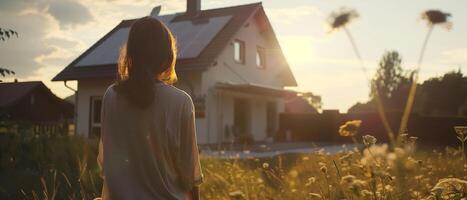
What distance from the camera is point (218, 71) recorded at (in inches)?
741

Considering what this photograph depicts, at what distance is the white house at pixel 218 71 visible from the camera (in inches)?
701

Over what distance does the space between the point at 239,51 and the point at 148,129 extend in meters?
18.8

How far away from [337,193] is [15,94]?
3226 cm

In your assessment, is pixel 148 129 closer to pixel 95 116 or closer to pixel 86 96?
pixel 95 116

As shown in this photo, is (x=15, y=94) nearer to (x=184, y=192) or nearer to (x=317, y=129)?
(x=317, y=129)

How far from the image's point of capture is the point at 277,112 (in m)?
23.7

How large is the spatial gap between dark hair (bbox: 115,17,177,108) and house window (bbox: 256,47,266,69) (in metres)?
20.3

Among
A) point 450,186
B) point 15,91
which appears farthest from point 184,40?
point 15,91

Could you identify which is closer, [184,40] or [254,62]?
[184,40]

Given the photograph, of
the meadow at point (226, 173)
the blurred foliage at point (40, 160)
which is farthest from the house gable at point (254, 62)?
the meadow at point (226, 173)

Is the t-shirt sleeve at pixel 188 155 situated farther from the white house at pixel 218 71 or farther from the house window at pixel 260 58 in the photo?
the house window at pixel 260 58

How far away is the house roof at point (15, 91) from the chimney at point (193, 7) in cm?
1560

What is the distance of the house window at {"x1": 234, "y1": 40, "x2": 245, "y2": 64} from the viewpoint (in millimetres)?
20344

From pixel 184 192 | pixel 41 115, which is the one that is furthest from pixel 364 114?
pixel 41 115
